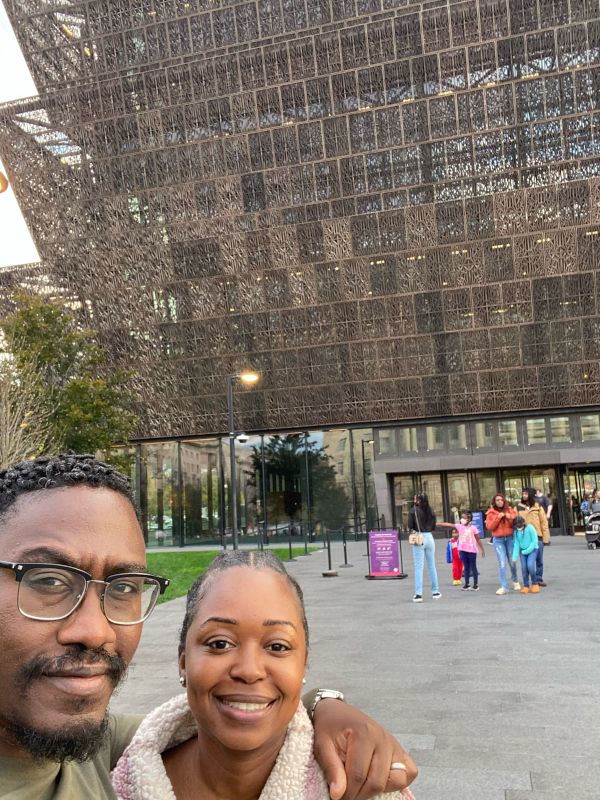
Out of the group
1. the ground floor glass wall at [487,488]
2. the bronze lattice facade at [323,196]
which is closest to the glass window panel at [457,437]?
the bronze lattice facade at [323,196]

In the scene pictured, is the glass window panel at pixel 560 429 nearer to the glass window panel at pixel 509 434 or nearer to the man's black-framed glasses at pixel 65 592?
the glass window panel at pixel 509 434

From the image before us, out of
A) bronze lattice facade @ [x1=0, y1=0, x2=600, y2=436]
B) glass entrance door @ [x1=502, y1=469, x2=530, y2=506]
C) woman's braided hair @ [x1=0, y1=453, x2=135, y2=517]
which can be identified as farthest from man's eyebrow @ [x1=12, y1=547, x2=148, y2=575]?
glass entrance door @ [x1=502, y1=469, x2=530, y2=506]

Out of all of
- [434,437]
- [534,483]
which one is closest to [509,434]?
[534,483]

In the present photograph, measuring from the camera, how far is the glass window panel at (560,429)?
3356 cm

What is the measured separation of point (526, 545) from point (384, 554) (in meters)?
5.29

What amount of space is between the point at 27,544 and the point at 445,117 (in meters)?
33.7

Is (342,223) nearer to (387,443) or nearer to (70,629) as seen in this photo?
(387,443)

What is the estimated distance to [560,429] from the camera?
3362 centimetres

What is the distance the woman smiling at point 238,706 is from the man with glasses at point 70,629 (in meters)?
0.07

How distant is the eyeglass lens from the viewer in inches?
51.1

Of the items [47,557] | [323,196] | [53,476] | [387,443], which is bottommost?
[47,557]

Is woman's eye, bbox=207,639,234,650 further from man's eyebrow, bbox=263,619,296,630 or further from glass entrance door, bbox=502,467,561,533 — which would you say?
glass entrance door, bbox=502,467,561,533

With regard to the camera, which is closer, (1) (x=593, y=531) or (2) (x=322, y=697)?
(2) (x=322, y=697)

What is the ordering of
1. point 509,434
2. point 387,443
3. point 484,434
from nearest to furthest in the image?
1. point 509,434
2. point 484,434
3. point 387,443
